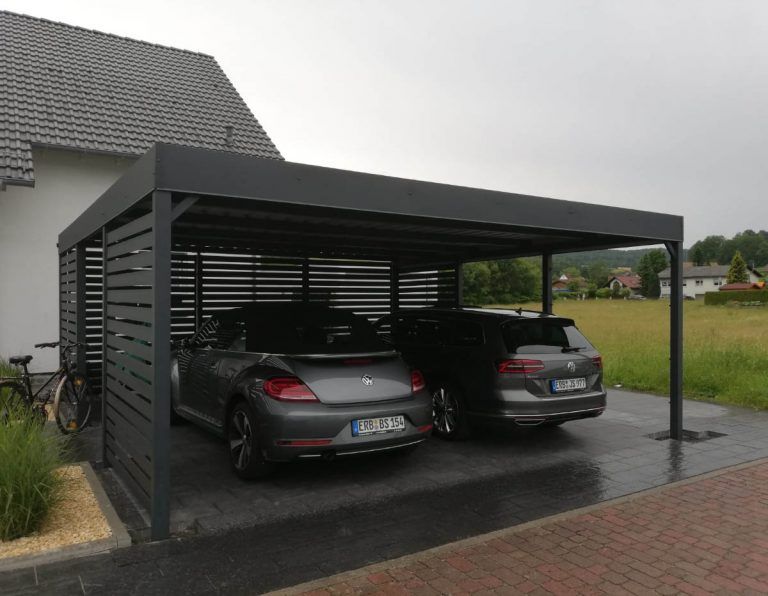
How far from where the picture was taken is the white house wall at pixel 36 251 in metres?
11.2

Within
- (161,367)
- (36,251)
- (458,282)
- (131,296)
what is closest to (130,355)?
(131,296)

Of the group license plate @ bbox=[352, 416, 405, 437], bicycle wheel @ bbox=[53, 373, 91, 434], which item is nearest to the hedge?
license plate @ bbox=[352, 416, 405, 437]

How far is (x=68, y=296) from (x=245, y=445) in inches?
183

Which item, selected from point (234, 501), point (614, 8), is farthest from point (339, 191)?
point (614, 8)

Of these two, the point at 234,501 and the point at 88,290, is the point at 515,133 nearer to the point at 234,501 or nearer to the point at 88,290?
the point at 88,290

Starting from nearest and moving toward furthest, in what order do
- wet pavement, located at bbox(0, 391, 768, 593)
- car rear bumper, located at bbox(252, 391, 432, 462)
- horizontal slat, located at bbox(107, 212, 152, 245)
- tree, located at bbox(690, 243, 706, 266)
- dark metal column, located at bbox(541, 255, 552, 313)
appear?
wet pavement, located at bbox(0, 391, 768, 593), horizontal slat, located at bbox(107, 212, 152, 245), car rear bumper, located at bbox(252, 391, 432, 462), dark metal column, located at bbox(541, 255, 552, 313), tree, located at bbox(690, 243, 706, 266)

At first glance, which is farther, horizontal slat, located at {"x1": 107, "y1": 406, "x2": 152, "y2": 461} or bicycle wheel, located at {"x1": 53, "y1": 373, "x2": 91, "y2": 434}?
bicycle wheel, located at {"x1": 53, "y1": 373, "x2": 91, "y2": 434}

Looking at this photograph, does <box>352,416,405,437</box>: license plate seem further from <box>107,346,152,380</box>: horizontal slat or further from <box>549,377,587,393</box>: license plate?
<box>549,377,587,393</box>: license plate

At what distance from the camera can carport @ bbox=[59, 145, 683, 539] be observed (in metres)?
4.18

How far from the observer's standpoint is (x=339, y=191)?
4.67 m

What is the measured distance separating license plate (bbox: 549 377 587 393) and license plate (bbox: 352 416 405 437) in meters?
1.86

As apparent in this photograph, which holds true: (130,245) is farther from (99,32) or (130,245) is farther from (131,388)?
(99,32)

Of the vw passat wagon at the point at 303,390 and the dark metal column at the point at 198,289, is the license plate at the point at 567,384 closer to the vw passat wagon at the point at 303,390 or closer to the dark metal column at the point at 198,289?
the vw passat wagon at the point at 303,390

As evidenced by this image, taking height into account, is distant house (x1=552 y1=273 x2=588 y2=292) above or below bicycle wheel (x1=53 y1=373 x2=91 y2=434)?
above
